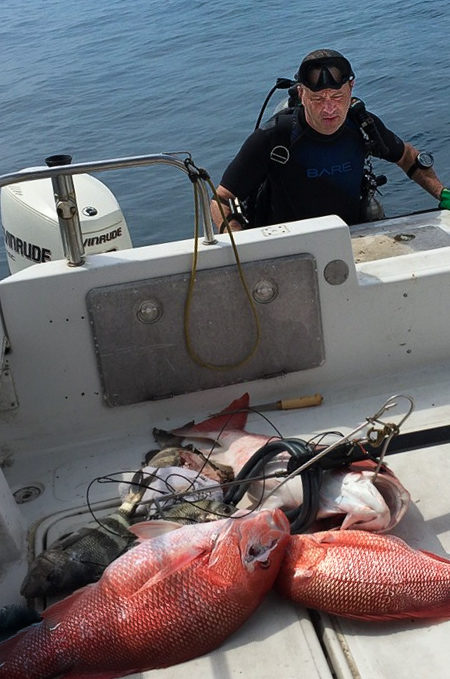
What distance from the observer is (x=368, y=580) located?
2576 mm

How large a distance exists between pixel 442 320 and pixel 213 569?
192 cm

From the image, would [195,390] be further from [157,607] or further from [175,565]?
[157,607]

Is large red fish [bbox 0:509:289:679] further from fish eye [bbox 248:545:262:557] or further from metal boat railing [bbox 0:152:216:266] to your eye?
metal boat railing [bbox 0:152:216:266]

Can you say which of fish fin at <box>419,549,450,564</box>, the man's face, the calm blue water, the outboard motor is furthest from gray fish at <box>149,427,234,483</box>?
the calm blue water

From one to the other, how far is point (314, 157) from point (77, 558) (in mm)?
3251

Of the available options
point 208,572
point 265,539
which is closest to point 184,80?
point 265,539

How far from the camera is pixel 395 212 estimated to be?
9391 mm

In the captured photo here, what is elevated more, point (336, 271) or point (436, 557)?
point (336, 271)

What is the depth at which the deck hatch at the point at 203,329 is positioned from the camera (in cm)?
365

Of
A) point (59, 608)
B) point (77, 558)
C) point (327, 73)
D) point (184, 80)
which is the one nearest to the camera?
point (59, 608)

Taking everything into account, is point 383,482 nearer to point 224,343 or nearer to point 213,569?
point 213,569

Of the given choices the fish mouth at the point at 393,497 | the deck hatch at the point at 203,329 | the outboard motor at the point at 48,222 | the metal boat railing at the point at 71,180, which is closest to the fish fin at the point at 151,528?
the fish mouth at the point at 393,497

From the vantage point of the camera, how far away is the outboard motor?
17.6 feet

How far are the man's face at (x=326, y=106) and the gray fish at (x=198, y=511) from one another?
9.42 ft
